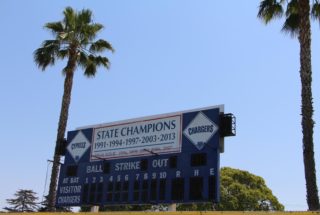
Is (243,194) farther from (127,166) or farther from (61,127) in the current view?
(127,166)

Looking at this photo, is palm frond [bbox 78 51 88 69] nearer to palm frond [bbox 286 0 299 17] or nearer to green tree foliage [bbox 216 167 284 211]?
palm frond [bbox 286 0 299 17]

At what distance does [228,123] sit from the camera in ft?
69.5

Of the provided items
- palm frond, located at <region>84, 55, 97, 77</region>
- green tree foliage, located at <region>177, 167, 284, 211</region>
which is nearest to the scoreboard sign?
palm frond, located at <region>84, 55, 97, 77</region>

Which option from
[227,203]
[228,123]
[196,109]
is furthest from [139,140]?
[227,203]

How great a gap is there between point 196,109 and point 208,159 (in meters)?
2.82

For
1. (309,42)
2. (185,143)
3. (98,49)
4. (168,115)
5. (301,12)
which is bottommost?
(185,143)

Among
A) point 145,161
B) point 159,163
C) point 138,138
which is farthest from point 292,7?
point 145,161

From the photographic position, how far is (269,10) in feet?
81.3

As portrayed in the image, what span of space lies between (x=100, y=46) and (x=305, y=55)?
608 inches

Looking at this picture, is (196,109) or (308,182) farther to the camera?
(196,109)

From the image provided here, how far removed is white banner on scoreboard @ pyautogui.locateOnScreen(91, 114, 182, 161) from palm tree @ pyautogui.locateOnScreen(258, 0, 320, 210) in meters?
5.85

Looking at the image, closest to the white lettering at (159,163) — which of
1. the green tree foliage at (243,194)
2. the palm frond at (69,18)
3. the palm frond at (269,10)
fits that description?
the palm frond at (269,10)

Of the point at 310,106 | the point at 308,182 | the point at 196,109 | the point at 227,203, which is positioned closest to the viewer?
the point at 308,182

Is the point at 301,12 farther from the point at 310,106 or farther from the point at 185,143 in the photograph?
the point at 185,143
